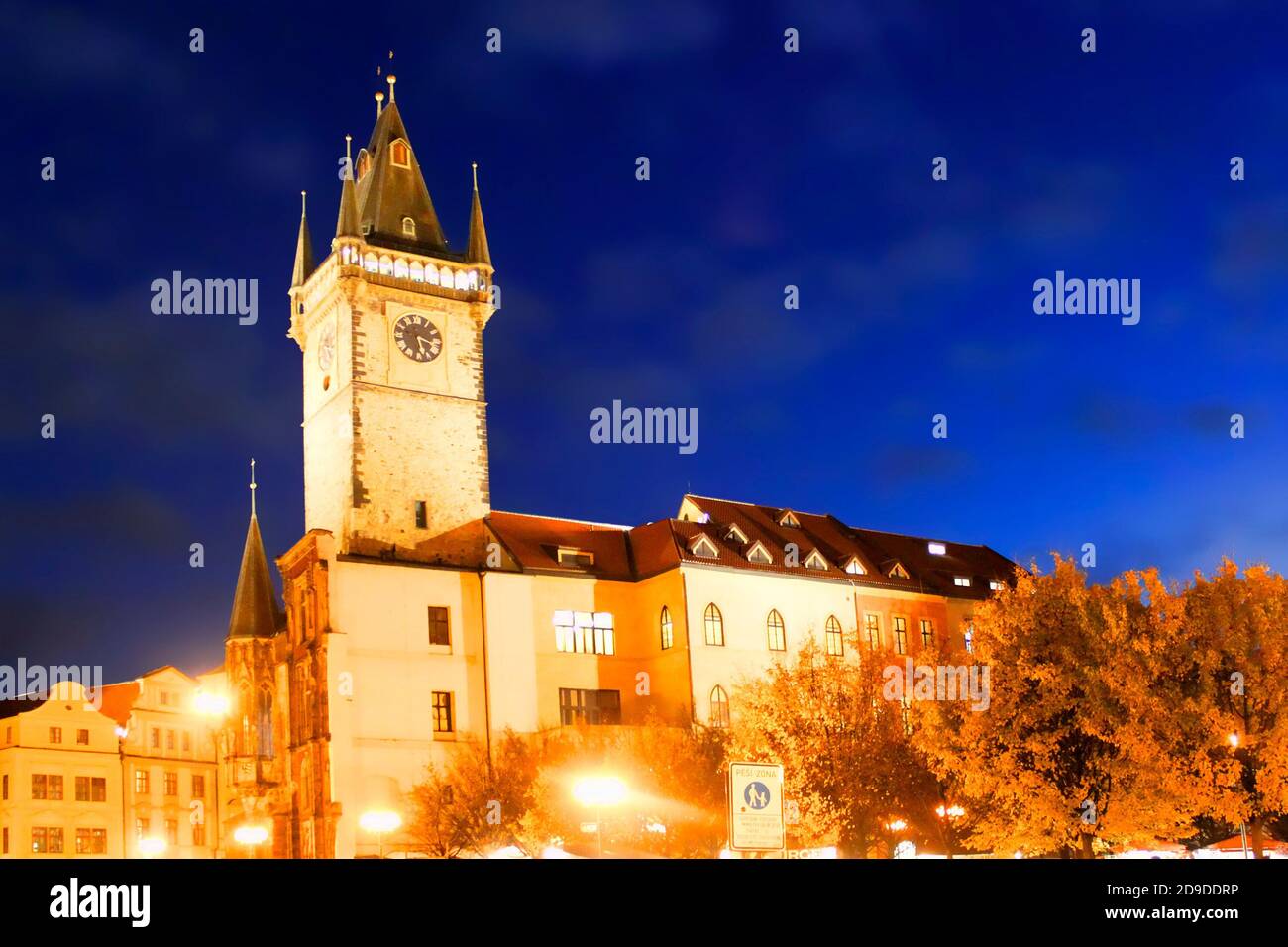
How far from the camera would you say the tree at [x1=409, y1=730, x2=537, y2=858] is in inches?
2421

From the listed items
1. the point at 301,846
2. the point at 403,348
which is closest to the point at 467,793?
the point at 301,846

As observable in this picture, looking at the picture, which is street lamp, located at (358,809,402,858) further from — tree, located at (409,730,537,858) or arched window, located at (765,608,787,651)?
arched window, located at (765,608,787,651)

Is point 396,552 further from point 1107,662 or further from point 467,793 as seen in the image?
point 1107,662

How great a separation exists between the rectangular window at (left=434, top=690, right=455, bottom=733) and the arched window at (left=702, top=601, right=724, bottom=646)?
13.1m

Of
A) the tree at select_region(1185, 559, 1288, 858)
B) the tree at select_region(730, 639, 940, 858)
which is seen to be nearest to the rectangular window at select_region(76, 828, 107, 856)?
the tree at select_region(730, 639, 940, 858)

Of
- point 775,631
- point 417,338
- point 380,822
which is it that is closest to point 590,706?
point 775,631

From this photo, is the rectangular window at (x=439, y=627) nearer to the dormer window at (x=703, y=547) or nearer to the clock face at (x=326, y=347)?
the dormer window at (x=703, y=547)

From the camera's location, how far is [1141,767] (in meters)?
47.6

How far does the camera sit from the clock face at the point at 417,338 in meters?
74.6

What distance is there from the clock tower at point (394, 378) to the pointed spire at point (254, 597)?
3141mm

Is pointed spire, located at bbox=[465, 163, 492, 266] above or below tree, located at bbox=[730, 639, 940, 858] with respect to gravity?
above

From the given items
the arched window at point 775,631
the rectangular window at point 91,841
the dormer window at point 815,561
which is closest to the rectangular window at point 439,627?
the arched window at point 775,631
